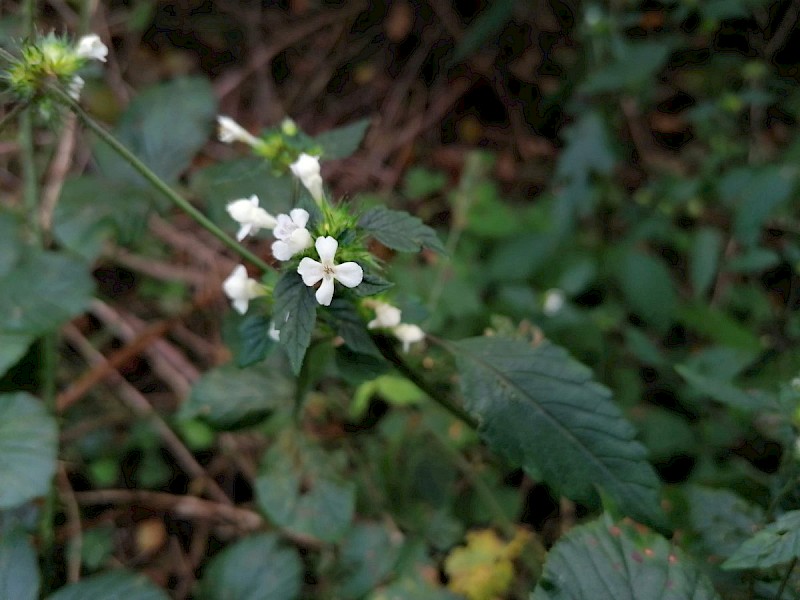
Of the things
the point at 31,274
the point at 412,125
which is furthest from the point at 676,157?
the point at 31,274

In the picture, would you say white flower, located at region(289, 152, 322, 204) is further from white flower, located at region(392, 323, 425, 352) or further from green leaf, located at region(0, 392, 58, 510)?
green leaf, located at region(0, 392, 58, 510)

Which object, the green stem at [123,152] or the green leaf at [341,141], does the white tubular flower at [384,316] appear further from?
the green leaf at [341,141]

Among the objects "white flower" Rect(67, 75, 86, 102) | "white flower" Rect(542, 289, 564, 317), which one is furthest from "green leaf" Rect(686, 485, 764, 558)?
"white flower" Rect(67, 75, 86, 102)

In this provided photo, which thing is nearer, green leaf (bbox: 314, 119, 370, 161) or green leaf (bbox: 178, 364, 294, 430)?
green leaf (bbox: 314, 119, 370, 161)

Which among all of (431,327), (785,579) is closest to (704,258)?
(431,327)

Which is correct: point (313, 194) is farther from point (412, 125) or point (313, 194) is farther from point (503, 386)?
point (412, 125)

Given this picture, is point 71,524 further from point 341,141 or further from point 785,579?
point 785,579
